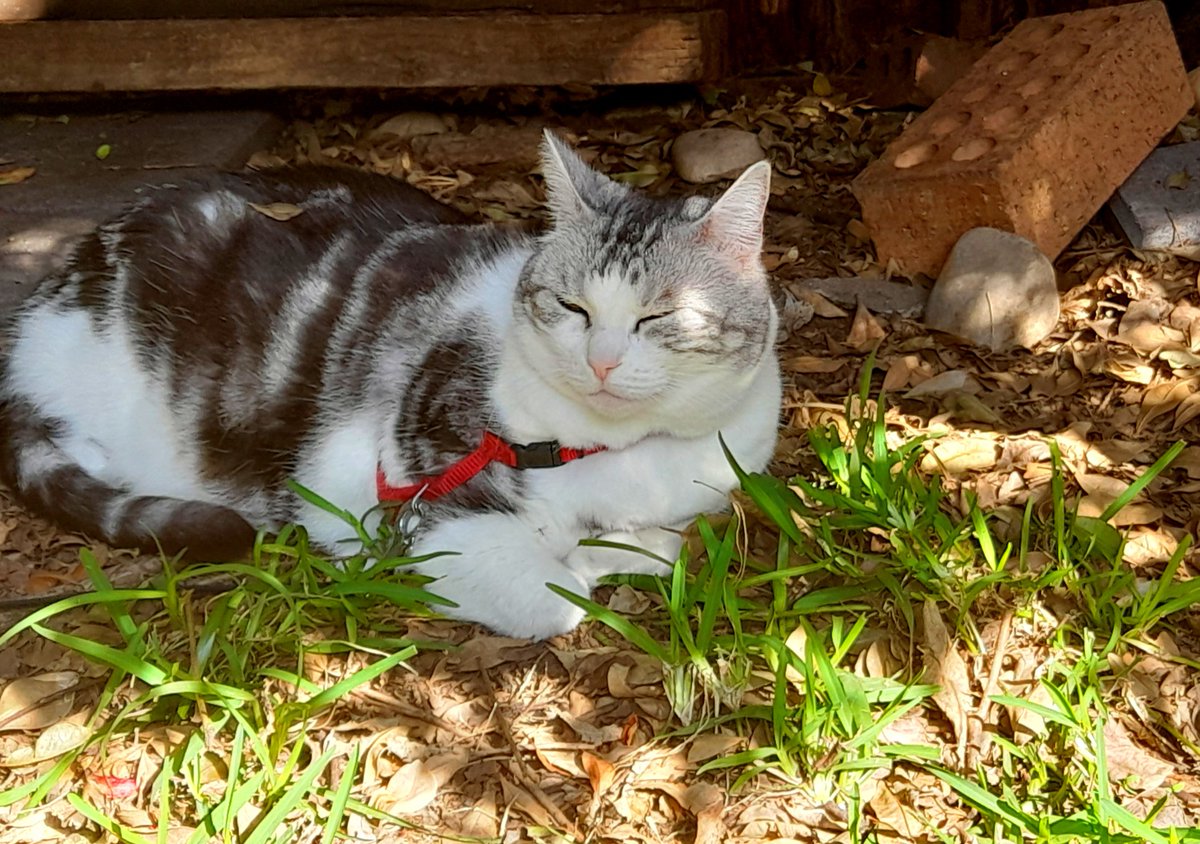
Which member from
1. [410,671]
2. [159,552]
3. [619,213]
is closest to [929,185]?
[619,213]

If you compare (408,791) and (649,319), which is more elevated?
(649,319)

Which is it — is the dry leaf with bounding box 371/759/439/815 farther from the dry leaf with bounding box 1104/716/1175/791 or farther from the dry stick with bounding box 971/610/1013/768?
the dry leaf with bounding box 1104/716/1175/791

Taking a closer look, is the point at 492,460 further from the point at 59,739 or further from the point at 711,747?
the point at 59,739

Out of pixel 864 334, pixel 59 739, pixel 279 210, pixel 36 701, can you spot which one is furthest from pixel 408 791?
pixel 864 334

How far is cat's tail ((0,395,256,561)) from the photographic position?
2.62 m

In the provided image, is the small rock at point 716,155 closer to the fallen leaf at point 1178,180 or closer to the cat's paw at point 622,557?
the fallen leaf at point 1178,180

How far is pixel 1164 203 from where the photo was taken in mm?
3744

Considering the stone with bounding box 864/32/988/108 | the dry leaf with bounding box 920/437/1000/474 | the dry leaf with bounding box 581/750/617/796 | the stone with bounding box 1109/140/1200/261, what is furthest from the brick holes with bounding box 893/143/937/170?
the dry leaf with bounding box 581/750/617/796

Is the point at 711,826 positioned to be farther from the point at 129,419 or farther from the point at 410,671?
the point at 129,419

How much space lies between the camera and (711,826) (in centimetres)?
206

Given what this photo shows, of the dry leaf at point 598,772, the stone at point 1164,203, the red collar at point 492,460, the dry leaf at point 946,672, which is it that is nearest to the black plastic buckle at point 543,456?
the red collar at point 492,460

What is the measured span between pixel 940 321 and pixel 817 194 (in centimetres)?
96

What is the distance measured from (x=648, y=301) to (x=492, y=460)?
516mm

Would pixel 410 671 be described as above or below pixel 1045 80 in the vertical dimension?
below
